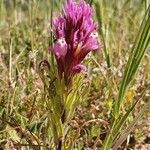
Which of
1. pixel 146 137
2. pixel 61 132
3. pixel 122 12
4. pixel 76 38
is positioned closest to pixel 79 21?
pixel 76 38

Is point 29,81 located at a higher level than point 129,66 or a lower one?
lower

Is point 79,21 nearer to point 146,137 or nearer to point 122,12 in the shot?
point 146,137

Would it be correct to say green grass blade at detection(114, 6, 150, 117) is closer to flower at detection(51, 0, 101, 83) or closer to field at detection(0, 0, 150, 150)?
field at detection(0, 0, 150, 150)

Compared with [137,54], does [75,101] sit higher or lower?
lower

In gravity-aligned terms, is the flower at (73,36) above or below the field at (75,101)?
above

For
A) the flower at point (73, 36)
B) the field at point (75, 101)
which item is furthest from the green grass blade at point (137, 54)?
the flower at point (73, 36)

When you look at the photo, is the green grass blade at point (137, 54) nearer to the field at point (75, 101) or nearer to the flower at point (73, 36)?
the field at point (75, 101)
